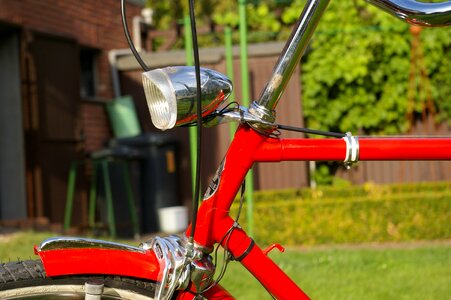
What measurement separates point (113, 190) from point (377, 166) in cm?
412

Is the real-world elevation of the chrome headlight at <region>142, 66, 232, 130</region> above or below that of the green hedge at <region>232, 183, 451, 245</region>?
above

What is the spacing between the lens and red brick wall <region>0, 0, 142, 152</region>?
9445 mm

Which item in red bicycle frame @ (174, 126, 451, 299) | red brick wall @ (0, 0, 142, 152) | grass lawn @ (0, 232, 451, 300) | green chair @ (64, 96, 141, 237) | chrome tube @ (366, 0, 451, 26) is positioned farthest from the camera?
green chair @ (64, 96, 141, 237)

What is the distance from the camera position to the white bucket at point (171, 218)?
10.4 metres

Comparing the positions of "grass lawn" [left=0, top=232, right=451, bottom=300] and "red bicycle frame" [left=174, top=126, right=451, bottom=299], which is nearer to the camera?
"red bicycle frame" [left=174, top=126, right=451, bottom=299]

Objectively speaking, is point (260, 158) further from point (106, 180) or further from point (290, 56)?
point (106, 180)

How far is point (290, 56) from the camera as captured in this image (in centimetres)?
168

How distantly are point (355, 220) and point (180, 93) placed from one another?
281 inches

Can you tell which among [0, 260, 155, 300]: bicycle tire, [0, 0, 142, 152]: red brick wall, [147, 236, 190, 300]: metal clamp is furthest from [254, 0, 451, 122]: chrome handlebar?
[0, 0, 142, 152]: red brick wall

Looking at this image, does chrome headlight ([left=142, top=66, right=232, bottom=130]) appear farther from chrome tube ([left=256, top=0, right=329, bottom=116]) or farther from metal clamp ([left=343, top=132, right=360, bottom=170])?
metal clamp ([left=343, top=132, right=360, bottom=170])

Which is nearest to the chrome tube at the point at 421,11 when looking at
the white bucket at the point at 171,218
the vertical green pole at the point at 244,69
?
the vertical green pole at the point at 244,69

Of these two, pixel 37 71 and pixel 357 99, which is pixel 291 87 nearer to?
pixel 357 99

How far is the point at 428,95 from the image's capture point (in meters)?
11.7

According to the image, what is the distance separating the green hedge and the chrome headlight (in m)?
6.88
